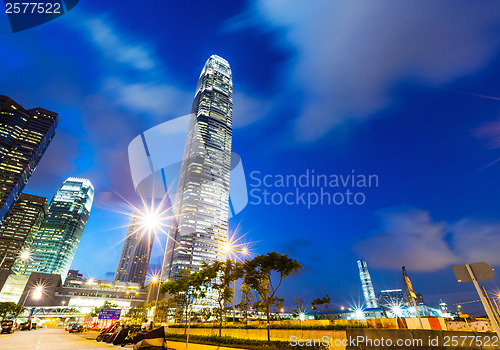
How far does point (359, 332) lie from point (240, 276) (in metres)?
17.4

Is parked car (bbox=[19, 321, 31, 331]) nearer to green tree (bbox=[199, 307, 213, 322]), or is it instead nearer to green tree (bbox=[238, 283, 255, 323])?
green tree (bbox=[199, 307, 213, 322])

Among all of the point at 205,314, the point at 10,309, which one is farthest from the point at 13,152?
the point at 205,314

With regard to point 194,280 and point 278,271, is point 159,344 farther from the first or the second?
point 194,280

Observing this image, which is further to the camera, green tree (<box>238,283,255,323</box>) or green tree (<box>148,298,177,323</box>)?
green tree (<box>148,298,177,323</box>)

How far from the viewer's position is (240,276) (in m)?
25.4

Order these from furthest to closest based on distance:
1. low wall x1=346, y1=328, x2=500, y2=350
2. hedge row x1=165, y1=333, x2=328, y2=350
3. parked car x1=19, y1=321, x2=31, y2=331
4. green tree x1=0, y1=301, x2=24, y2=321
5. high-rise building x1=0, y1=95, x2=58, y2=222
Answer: high-rise building x1=0, y1=95, x2=58, y2=222 → green tree x1=0, y1=301, x2=24, y2=321 → parked car x1=19, y1=321, x2=31, y2=331 → hedge row x1=165, y1=333, x2=328, y2=350 → low wall x1=346, y1=328, x2=500, y2=350

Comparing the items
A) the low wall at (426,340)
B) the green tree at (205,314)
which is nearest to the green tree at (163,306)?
the green tree at (205,314)

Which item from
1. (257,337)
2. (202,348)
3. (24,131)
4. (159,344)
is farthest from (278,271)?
(24,131)

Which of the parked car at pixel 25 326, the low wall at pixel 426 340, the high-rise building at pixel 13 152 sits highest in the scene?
the high-rise building at pixel 13 152

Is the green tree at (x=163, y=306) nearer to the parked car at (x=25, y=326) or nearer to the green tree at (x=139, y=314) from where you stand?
the green tree at (x=139, y=314)

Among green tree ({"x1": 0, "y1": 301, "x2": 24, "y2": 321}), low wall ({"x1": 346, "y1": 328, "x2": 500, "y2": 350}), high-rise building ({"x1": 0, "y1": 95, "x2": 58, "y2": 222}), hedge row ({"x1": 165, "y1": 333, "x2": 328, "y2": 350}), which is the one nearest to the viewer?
low wall ({"x1": 346, "y1": 328, "x2": 500, "y2": 350})

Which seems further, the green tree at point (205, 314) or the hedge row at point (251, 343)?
the green tree at point (205, 314)

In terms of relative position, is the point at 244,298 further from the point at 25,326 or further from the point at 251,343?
the point at 25,326

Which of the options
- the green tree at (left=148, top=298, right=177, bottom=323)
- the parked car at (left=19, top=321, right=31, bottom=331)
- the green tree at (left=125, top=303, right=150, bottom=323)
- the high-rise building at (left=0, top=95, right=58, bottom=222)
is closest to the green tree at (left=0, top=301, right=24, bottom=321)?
→ the green tree at (left=125, top=303, right=150, bottom=323)
